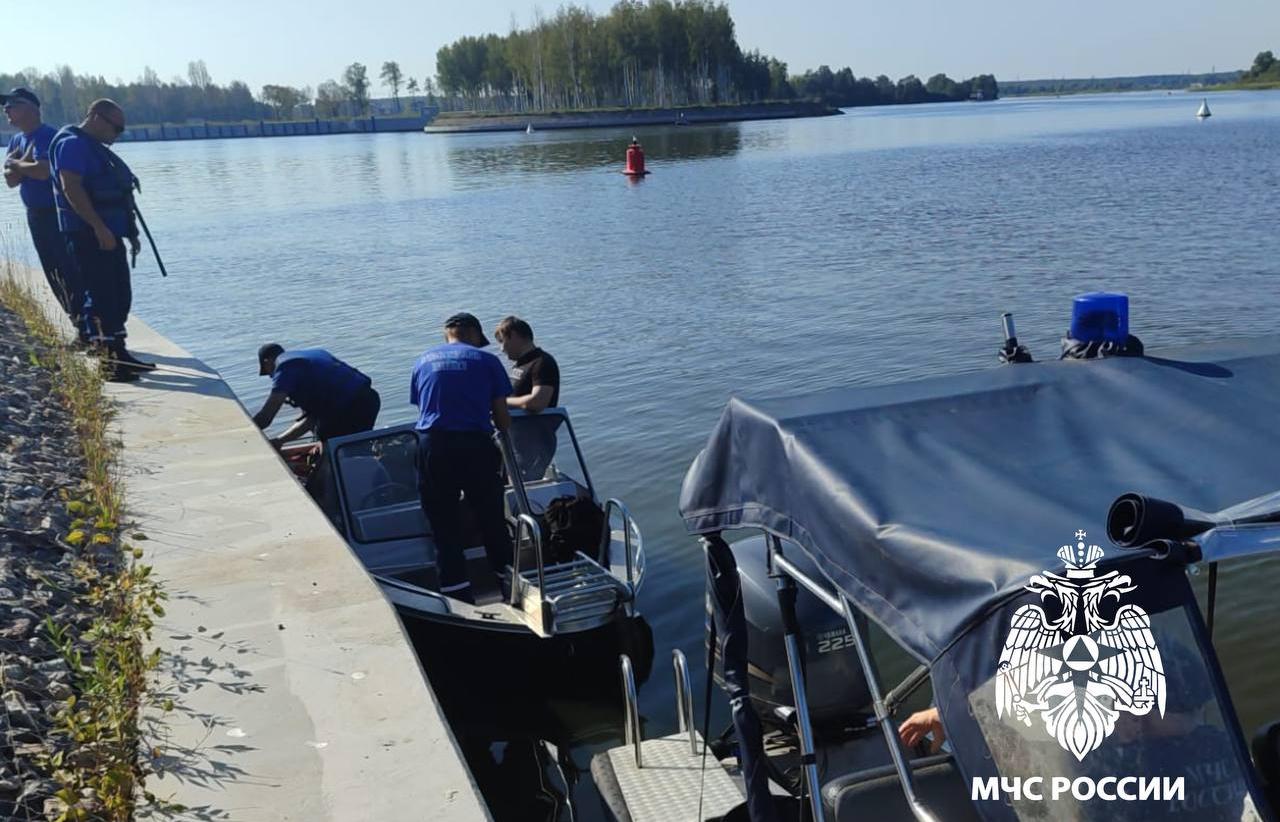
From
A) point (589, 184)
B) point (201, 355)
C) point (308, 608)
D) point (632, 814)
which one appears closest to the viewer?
point (632, 814)

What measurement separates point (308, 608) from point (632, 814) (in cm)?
234

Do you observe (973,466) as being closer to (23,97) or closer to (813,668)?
(813,668)

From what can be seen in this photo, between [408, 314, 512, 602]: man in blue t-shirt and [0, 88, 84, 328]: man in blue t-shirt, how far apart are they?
643 cm

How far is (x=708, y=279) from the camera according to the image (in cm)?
2456

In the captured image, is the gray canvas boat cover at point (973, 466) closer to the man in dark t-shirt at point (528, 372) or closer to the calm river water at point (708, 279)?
the calm river water at point (708, 279)

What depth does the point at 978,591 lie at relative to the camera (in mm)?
2609

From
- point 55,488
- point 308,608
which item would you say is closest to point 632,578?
point 308,608

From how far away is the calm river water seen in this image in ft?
45.9

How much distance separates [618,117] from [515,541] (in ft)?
412

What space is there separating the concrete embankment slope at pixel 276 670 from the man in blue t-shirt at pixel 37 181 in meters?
4.27

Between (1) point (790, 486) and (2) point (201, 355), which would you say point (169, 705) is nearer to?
(1) point (790, 486)

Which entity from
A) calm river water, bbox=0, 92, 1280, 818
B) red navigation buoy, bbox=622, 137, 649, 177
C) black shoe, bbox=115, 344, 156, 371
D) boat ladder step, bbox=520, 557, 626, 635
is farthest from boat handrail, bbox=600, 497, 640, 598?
red navigation buoy, bbox=622, 137, 649, 177

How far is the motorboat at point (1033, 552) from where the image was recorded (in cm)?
263

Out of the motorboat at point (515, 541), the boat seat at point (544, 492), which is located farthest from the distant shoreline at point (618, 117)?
the boat seat at point (544, 492)
